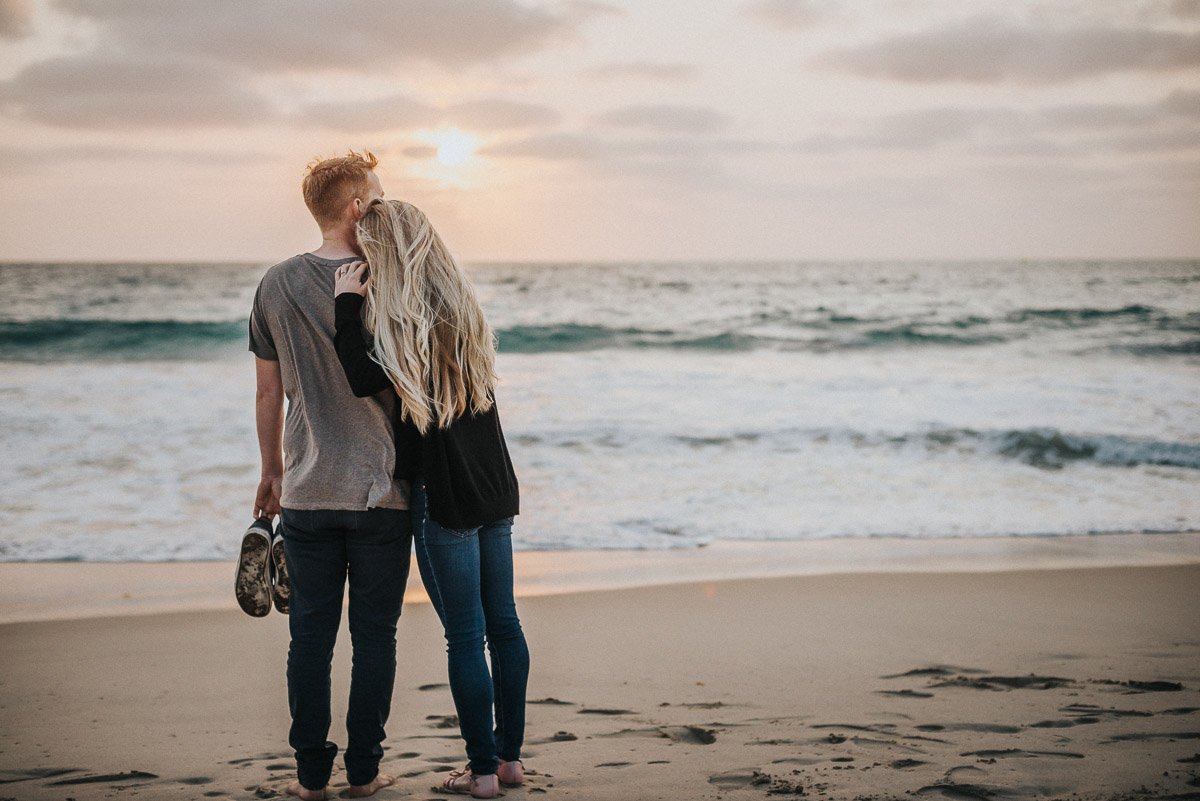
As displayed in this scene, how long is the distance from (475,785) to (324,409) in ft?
3.64

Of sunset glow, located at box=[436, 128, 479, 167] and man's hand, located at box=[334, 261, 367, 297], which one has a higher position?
sunset glow, located at box=[436, 128, 479, 167]

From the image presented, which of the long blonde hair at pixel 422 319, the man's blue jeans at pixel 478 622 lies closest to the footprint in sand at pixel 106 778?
the man's blue jeans at pixel 478 622

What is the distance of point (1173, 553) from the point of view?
221 inches

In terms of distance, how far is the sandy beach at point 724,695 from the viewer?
2531 mm

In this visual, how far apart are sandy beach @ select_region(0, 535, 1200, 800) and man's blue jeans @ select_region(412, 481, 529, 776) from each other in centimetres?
23

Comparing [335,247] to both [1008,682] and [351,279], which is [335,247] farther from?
[1008,682]

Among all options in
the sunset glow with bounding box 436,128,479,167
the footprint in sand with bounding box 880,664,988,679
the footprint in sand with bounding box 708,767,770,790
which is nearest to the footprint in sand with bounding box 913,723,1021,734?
the footprint in sand with bounding box 880,664,988,679

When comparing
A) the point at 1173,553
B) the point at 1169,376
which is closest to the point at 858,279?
the point at 1169,376

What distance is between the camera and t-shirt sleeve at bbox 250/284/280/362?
2201mm

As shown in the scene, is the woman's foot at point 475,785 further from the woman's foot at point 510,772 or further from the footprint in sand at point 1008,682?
the footprint in sand at point 1008,682

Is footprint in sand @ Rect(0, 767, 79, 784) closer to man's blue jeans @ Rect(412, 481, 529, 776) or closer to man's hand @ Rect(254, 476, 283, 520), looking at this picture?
man's hand @ Rect(254, 476, 283, 520)

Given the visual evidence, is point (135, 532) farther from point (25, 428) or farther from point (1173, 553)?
point (1173, 553)

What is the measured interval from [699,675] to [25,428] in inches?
357

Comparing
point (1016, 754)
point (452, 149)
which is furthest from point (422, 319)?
point (452, 149)
